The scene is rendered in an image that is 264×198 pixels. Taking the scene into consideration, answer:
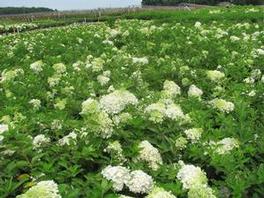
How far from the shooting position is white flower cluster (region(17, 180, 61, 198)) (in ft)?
10.1

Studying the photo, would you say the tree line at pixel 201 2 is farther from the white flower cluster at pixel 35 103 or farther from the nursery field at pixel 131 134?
the white flower cluster at pixel 35 103

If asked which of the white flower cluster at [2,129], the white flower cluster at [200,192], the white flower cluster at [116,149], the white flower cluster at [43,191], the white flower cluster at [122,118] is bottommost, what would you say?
the white flower cluster at [200,192]

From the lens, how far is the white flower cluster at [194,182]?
10.8 feet

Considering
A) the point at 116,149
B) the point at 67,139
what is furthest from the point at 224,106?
the point at 67,139

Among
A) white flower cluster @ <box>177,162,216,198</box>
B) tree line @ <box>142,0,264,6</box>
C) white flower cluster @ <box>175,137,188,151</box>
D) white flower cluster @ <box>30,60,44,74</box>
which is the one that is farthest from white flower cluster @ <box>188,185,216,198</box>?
tree line @ <box>142,0,264,6</box>

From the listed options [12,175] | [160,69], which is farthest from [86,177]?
[160,69]

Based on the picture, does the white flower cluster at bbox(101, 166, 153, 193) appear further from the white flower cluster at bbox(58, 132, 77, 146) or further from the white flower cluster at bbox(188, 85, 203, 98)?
the white flower cluster at bbox(188, 85, 203, 98)

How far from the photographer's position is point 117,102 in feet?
14.0

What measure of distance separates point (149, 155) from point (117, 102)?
644mm

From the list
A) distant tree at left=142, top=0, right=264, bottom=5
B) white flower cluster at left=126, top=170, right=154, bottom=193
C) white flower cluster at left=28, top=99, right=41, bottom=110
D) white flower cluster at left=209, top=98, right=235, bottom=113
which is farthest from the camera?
distant tree at left=142, top=0, right=264, bottom=5

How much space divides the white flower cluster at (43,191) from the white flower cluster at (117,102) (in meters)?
1.15

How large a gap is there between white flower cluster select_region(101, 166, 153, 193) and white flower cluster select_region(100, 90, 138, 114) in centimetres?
82

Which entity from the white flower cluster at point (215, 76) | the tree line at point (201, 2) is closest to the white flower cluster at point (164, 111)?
the white flower cluster at point (215, 76)

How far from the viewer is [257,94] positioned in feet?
17.3
